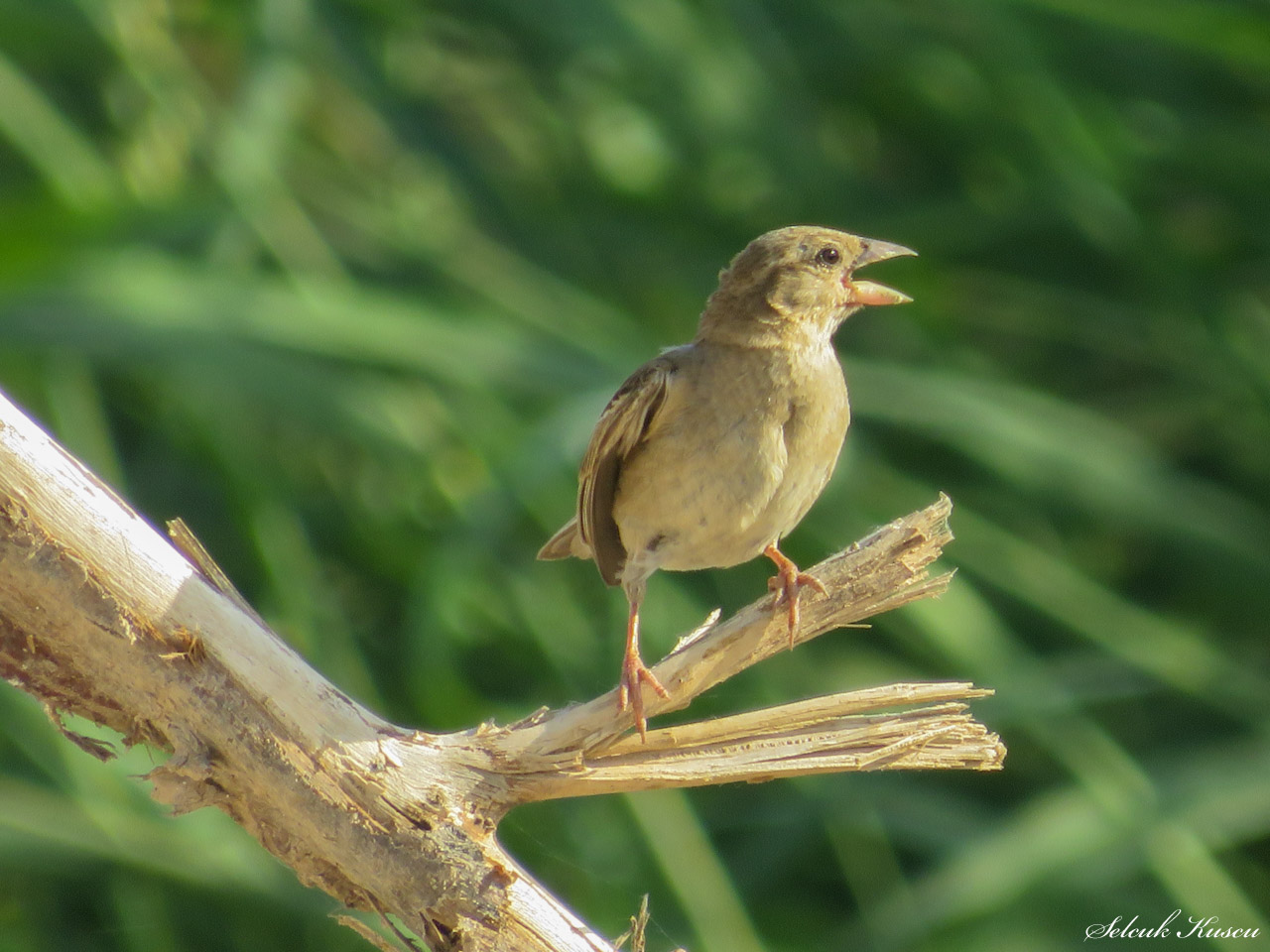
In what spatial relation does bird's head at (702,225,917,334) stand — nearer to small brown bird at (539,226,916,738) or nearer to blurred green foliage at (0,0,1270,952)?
small brown bird at (539,226,916,738)

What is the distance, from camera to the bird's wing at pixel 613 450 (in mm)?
3180

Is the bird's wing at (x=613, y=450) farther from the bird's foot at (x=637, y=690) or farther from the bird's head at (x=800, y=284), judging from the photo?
the bird's foot at (x=637, y=690)

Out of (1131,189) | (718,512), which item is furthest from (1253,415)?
(718,512)

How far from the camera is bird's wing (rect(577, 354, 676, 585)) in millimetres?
3180

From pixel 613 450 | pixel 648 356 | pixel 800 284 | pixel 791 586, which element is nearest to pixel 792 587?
pixel 791 586

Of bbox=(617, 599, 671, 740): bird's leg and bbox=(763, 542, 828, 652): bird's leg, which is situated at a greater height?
bbox=(763, 542, 828, 652): bird's leg

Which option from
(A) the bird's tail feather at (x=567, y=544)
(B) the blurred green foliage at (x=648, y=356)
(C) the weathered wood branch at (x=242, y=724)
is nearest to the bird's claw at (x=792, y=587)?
(C) the weathered wood branch at (x=242, y=724)

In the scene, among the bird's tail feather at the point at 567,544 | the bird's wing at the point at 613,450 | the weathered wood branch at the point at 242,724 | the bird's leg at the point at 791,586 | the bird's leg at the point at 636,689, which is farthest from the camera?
the bird's tail feather at the point at 567,544

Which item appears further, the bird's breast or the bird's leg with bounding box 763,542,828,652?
the bird's breast

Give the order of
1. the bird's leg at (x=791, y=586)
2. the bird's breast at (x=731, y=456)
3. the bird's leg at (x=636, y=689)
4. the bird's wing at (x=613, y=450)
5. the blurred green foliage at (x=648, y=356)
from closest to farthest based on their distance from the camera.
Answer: the bird's leg at (x=636, y=689) < the bird's leg at (x=791, y=586) < the bird's breast at (x=731, y=456) < the bird's wing at (x=613, y=450) < the blurred green foliage at (x=648, y=356)

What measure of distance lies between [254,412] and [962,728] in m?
3.84

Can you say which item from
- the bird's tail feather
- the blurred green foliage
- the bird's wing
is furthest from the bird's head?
the blurred green foliage

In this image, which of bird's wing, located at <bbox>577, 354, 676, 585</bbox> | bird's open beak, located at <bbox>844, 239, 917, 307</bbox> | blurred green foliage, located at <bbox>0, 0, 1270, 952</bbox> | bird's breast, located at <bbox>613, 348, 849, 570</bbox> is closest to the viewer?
bird's breast, located at <bbox>613, 348, 849, 570</bbox>

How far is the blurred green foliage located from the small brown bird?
127cm
